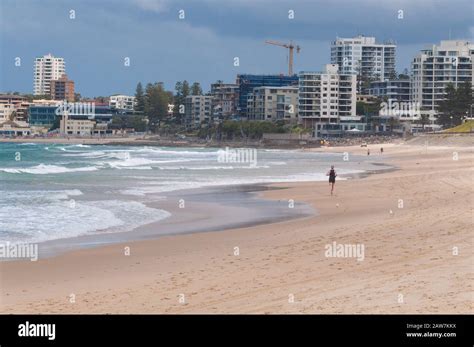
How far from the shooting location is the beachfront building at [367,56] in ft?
624

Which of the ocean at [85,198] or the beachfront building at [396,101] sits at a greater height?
the beachfront building at [396,101]

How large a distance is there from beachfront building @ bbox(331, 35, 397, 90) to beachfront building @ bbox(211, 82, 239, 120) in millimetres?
25314

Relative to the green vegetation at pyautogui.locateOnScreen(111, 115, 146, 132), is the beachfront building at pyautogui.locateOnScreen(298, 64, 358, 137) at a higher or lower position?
higher

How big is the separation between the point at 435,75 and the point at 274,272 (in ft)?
439

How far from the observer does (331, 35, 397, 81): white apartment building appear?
624ft

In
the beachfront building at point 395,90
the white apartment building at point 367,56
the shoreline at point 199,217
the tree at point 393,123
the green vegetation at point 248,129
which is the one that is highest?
the white apartment building at point 367,56

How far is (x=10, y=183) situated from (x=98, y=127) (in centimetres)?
14770

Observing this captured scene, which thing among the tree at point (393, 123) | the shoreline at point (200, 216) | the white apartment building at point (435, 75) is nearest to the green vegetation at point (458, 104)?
the tree at point (393, 123)

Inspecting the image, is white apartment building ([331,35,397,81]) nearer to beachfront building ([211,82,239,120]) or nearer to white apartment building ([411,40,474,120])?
beachfront building ([211,82,239,120])

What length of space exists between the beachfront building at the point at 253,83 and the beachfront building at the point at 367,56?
52.6 ft

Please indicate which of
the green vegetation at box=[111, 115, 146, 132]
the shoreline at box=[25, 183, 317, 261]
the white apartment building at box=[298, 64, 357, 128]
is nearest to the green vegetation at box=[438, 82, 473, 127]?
the white apartment building at box=[298, 64, 357, 128]

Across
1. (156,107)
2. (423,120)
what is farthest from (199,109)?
(423,120)

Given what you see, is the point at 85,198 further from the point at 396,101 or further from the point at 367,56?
the point at 367,56

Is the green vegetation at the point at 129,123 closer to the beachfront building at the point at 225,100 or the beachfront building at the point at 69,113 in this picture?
the beachfront building at the point at 69,113
